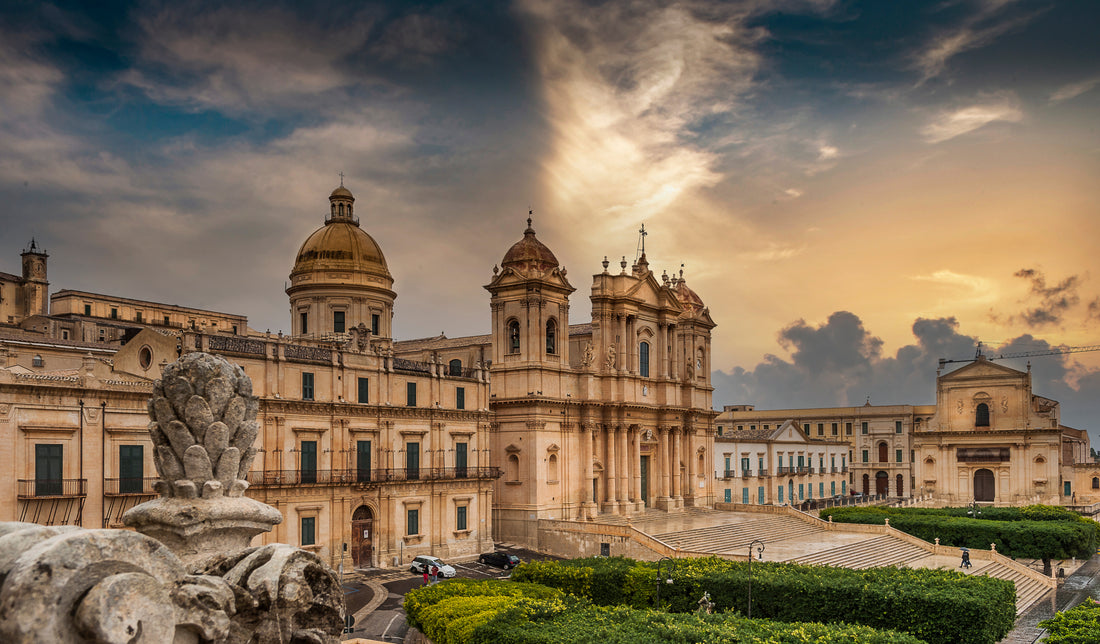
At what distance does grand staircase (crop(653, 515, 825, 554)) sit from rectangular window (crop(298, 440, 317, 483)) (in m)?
20.2

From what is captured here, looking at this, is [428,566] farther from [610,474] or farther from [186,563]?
[186,563]

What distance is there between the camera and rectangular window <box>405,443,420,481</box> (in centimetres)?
4631

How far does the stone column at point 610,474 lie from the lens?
57.7 metres

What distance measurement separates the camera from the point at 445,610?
85.5ft

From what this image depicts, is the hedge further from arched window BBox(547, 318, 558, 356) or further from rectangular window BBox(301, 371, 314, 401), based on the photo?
arched window BBox(547, 318, 558, 356)

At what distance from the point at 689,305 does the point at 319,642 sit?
62.9 metres

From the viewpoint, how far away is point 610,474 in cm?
5788

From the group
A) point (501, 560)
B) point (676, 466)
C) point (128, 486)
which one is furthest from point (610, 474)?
point (128, 486)

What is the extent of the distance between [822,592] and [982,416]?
2341 inches

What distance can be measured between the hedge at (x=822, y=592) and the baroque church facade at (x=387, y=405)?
12219 millimetres

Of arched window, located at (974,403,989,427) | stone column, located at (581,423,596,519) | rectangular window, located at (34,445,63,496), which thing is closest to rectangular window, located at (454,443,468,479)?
stone column, located at (581,423,596,519)

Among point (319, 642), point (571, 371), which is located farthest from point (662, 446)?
point (319, 642)

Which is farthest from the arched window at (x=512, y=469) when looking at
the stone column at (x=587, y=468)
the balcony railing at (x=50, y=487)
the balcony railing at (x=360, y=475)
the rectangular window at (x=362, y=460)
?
the balcony railing at (x=50, y=487)

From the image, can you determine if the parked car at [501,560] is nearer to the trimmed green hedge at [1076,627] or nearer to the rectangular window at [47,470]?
the rectangular window at [47,470]
